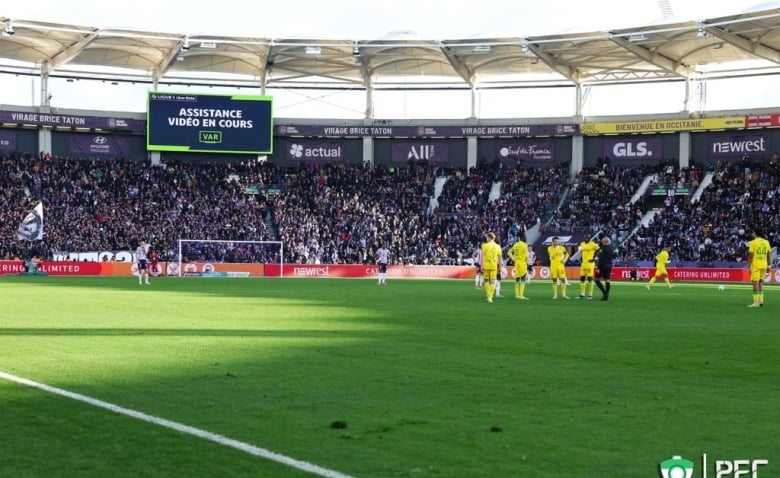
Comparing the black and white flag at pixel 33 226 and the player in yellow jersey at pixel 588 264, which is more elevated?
the black and white flag at pixel 33 226

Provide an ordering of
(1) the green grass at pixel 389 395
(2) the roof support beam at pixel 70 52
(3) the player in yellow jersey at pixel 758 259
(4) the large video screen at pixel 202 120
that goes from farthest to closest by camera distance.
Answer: (4) the large video screen at pixel 202 120 < (2) the roof support beam at pixel 70 52 < (3) the player in yellow jersey at pixel 758 259 < (1) the green grass at pixel 389 395

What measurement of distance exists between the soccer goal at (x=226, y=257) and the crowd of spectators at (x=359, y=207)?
145mm

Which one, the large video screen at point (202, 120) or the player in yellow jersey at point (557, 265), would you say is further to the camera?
the large video screen at point (202, 120)

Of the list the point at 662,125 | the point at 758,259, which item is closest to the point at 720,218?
the point at 662,125

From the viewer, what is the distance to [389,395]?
403 inches

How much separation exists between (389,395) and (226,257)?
53159 mm

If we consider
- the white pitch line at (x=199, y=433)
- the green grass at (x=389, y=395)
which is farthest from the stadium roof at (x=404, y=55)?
the white pitch line at (x=199, y=433)

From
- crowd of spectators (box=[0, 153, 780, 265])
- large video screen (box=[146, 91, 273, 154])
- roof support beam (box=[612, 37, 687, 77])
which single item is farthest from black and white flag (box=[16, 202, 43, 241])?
roof support beam (box=[612, 37, 687, 77])

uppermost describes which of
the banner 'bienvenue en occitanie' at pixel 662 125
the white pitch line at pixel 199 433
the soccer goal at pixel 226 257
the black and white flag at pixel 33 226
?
the banner 'bienvenue en occitanie' at pixel 662 125

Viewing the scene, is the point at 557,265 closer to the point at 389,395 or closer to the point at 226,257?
the point at 389,395

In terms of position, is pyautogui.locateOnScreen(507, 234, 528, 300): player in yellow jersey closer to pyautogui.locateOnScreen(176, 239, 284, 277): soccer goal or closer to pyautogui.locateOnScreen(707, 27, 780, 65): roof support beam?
pyautogui.locateOnScreen(176, 239, 284, 277): soccer goal

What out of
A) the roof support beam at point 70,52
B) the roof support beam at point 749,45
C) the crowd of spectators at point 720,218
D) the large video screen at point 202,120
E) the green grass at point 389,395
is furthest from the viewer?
the large video screen at point 202,120

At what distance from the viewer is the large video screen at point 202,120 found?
70.8 m

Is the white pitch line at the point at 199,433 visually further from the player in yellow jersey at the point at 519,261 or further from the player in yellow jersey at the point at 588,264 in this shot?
the player in yellow jersey at the point at 588,264
